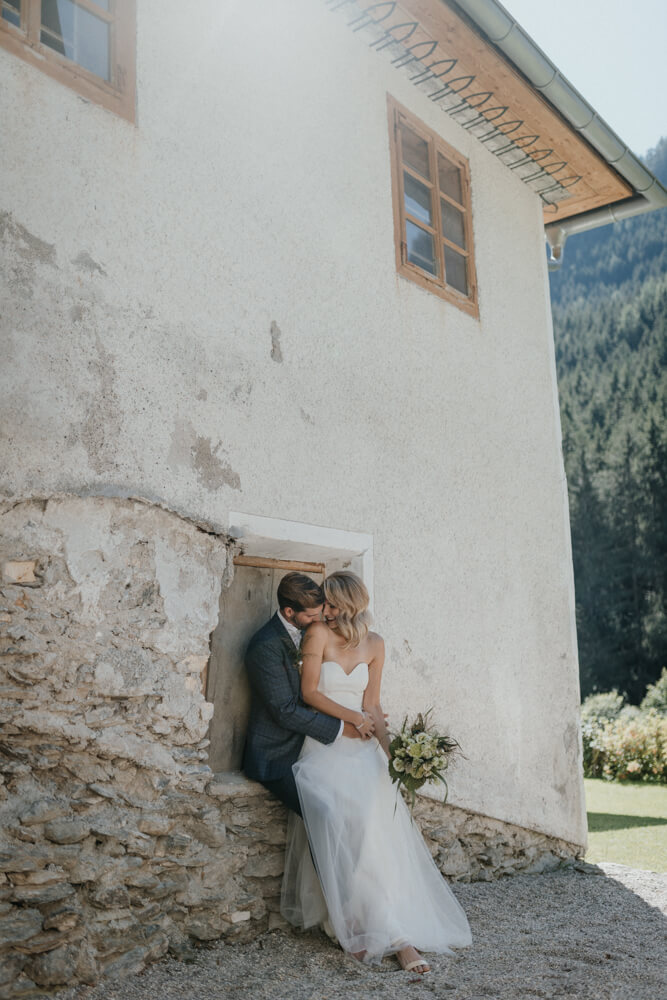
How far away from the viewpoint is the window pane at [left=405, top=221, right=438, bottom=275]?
6824 mm

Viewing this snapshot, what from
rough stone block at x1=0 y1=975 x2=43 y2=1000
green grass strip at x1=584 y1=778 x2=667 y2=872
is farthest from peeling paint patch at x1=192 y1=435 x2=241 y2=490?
green grass strip at x1=584 y1=778 x2=667 y2=872

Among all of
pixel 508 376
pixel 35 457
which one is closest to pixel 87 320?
pixel 35 457

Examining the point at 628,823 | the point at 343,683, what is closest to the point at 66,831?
the point at 343,683

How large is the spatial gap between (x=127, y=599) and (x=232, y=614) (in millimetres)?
1106

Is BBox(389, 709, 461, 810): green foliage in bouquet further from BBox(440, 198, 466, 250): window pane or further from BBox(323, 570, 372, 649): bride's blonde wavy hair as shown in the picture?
BBox(440, 198, 466, 250): window pane

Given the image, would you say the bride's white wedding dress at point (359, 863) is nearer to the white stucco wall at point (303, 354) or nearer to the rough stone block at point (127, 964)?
the rough stone block at point (127, 964)

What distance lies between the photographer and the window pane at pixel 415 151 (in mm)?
6995

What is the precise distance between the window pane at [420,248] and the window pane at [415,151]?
569 mm

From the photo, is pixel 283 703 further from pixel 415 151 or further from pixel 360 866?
pixel 415 151

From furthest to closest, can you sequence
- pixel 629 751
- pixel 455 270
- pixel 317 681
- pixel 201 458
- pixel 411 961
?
pixel 629 751 → pixel 455 270 → pixel 317 681 → pixel 201 458 → pixel 411 961

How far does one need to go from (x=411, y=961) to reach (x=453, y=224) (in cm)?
567

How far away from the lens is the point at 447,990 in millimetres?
3975

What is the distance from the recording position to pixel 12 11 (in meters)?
4.34

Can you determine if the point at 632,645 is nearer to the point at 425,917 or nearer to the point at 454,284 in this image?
the point at 454,284
